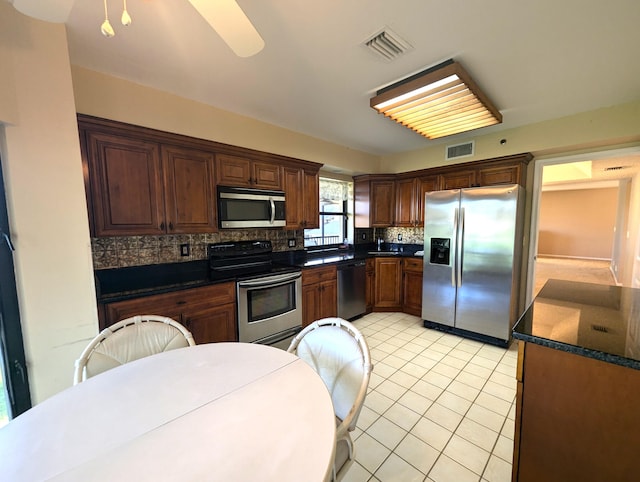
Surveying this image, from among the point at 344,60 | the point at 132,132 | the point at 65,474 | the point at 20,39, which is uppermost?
the point at 344,60

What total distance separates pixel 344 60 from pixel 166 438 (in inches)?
89.3

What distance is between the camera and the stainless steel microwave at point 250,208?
8.36 ft

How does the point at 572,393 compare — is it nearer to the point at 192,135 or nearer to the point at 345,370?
the point at 345,370

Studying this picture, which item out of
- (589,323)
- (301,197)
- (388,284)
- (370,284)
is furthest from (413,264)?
(589,323)

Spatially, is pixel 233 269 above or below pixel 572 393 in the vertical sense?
above

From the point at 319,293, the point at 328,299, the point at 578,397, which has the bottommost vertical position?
the point at 328,299

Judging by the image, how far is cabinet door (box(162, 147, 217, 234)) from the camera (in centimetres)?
225

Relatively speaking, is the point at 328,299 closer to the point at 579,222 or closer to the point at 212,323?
the point at 212,323

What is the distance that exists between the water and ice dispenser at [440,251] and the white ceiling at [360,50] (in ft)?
5.20

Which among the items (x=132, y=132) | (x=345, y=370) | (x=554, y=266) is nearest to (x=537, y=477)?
(x=345, y=370)

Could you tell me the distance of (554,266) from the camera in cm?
755

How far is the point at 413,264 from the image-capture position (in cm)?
379

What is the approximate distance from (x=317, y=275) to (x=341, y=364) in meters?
1.93

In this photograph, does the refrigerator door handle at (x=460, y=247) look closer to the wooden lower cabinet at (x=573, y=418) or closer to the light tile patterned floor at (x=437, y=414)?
the light tile patterned floor at (x=437, y=414)
